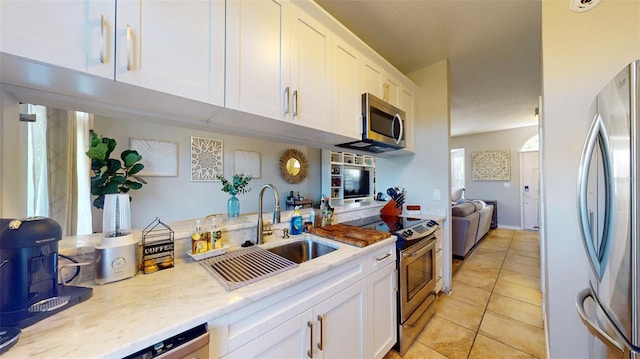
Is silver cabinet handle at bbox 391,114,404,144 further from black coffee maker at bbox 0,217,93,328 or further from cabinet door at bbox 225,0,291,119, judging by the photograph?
black coffee maker at bbox 0,217,93,328

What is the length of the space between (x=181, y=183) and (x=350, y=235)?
276 cm

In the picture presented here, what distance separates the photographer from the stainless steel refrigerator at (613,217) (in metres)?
→ 0.79

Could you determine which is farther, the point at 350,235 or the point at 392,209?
the point at 392,209

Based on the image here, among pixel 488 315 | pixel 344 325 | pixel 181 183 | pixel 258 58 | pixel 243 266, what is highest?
pixel 258 58

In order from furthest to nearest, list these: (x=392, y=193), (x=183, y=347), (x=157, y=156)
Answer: (x=157, y=156) < (x=392, y=193) < (x=183, y=347)

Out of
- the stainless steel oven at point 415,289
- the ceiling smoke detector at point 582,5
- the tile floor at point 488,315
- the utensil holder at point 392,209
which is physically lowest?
the tile floor at point 488,315

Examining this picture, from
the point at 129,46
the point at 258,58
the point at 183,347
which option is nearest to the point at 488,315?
the point at 183,347

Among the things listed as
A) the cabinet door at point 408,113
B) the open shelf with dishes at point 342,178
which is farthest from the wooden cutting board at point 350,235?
the open shelf with dishes at point 342,178

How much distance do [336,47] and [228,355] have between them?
6.12ft

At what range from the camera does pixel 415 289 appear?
1.79 metres

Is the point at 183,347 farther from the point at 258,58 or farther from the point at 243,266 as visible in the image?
the point at 258,58

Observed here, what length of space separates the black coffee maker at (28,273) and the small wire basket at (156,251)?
0.25 metres

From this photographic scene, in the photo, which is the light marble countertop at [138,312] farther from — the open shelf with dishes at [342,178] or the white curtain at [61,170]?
the open shelf with dishes at [342,178]

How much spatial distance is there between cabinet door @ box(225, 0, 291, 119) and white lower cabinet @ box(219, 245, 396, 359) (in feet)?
3.13
